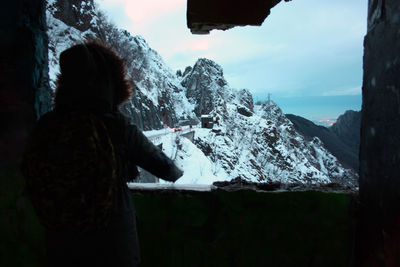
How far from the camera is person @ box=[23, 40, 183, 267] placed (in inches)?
35.6

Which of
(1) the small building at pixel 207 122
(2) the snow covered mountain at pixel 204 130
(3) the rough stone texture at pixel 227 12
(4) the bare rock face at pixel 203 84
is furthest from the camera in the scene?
(4) the bare rock face at pixel 203 84

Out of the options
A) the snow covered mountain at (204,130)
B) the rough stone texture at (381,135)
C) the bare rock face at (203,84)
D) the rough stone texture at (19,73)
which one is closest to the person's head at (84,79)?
the rough stone texture at (19,73)

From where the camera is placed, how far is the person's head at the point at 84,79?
90cm

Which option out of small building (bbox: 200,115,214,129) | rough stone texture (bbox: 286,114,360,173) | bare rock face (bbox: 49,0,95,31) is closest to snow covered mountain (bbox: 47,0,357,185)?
bare rock face (bbox: 49,0,95,31)

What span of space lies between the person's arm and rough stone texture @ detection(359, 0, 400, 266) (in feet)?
3.05

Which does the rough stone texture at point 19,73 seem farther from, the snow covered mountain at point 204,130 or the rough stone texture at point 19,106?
the snow covered mountain at point 204,130

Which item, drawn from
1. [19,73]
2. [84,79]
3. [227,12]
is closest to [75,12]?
[19,73]

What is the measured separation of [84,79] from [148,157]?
394 mm

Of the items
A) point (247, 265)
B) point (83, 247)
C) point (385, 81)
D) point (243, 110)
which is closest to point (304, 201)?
point (247, 265)

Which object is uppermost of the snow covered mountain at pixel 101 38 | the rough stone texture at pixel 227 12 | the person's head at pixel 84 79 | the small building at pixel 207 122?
the snow covered mountain at pixel 101 38

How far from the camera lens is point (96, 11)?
66.7ft

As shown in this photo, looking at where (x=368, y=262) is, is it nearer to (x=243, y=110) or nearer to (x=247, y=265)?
(x=247, y=265)

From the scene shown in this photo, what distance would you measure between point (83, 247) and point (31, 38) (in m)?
1.25

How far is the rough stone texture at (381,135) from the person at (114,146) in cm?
92
